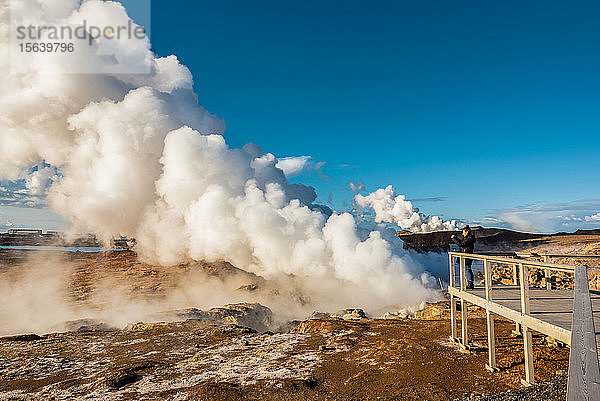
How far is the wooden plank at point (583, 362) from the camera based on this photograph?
2201 mm

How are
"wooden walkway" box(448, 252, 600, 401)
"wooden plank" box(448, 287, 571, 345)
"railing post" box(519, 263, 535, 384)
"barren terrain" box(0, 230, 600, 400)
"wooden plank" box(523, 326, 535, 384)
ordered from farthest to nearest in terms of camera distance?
1. "barren terrain" box(0, 230, 600, 400)
2. "wooden plank" box(523, 326, 535, 384)
3. "railing post" box(519, 263, 535, 384)
4. "wooden plank" box(448, 287, 571, 345)
5. "wooden walkway" box(448, 252, 600, 401)

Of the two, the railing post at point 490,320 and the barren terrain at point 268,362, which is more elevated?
the railing post at point 490,320

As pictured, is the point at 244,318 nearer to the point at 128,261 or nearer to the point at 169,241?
the point at 169,241

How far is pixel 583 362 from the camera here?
2615mm

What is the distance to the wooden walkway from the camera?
2481 mm

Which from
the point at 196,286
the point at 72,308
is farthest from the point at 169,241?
the point at 72,308

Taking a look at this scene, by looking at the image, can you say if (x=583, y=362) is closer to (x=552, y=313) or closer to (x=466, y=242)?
(x=552, y=313)

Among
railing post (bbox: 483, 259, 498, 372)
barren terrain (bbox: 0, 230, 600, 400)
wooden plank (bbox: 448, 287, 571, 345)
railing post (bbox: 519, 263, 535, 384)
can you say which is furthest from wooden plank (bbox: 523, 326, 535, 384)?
railing post (bbox: 483, 259, 498, 372)

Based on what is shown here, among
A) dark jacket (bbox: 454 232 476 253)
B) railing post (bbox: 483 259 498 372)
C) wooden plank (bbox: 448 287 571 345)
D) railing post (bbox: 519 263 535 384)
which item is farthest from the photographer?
dark jacket (bbox: 454 232 476 253)

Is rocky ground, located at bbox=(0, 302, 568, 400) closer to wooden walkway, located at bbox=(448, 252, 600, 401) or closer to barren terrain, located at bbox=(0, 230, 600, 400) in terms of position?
barren terrain, located at bbox=(0, 230, 600, 400)

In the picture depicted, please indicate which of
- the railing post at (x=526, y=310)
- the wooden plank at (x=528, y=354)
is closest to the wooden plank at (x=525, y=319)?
the railing post at (x=526, y=310)

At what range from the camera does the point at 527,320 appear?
28.9 ft

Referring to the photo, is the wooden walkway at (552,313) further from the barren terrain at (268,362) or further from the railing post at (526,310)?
the barren terrain at (268,362)

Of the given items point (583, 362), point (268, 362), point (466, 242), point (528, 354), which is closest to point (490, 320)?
point (528, 354)
